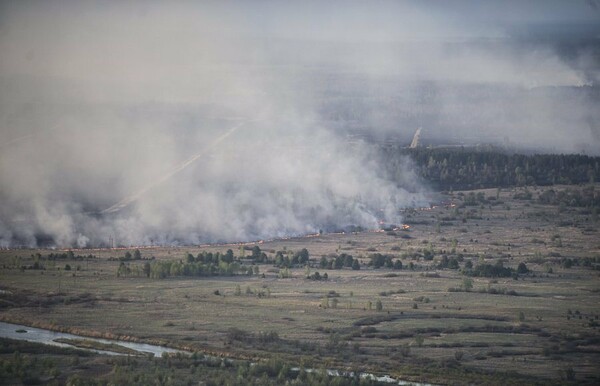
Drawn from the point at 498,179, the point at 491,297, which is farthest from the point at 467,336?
the point at 498,179

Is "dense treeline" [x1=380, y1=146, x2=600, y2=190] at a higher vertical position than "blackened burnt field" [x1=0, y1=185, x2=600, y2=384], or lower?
higher

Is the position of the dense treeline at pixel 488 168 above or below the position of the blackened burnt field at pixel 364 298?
above

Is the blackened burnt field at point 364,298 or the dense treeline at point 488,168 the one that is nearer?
the blackened burnt field at point 364,298

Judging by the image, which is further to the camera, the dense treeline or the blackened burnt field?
the dense treeline

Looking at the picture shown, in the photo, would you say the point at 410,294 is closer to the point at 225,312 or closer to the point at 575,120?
the point at 225,312
